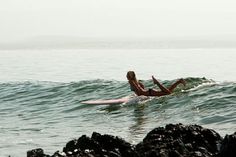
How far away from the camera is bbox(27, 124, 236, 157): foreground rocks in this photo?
9.30 meters

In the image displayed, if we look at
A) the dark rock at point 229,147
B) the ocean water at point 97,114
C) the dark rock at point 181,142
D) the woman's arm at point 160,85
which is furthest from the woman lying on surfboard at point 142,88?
the dark rock at point 229,147

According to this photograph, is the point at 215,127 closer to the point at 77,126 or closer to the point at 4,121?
the point at 77,126

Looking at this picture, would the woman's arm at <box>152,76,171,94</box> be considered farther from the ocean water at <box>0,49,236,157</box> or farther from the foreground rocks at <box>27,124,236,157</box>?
the foreground rocks at <box>27,124,236,157</box>

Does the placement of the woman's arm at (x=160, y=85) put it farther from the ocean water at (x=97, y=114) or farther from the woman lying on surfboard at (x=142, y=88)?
the ocean water at (x=97, y=114)

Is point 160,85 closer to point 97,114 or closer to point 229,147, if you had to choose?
point 97,114

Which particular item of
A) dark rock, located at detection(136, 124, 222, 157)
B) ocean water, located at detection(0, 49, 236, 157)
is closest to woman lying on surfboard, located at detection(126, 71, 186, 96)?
ocean water, located at detection(0, 49, 236, 157)

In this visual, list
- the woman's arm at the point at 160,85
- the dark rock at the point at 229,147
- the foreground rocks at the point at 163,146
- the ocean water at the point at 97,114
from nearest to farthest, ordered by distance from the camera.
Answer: the dark rock at the point at 229,147, the foreground rocks at the point at 163,146, the ocean water at the point at 97,114, the woman's arm at the point at 160,85

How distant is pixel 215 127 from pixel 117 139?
9.33 meters

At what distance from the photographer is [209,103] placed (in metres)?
25.6

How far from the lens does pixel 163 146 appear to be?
959 centimetres

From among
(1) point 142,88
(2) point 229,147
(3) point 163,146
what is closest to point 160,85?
(1) point 142,88

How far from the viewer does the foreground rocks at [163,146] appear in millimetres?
9297

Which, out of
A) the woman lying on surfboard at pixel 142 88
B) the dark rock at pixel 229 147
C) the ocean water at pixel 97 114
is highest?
the dark rock at pixel 229 147

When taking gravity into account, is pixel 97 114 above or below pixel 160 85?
below
